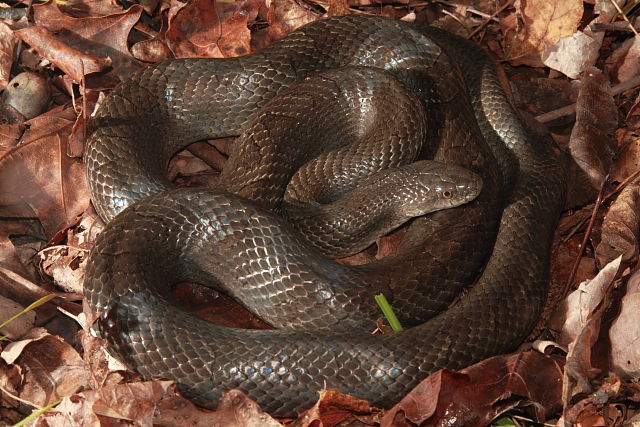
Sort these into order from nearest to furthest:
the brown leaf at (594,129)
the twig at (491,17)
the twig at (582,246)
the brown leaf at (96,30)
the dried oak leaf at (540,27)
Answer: the twig at (582,246) < the brown leaf at (594,129) < the brown leaf at (96,30) < the dried oak leaf at (540,27) < the twig at (491,17)

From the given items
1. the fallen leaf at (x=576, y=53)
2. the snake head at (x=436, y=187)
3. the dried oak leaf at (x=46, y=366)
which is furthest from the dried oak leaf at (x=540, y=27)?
the dried oak leaf at (x=46, y=366)

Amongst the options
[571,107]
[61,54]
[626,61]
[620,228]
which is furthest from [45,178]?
[626,61]

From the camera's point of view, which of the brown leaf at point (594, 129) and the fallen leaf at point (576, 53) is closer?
the brown leaf at point (594, 129)

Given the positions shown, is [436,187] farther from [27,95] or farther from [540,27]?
[27,95]

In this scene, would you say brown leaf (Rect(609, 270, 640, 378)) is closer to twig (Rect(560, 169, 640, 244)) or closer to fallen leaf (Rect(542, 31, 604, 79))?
twig (Rect(560, 169, 640, 244))

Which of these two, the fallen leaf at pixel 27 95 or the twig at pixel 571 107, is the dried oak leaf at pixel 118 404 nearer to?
the fallen leaf at pixel 27 95

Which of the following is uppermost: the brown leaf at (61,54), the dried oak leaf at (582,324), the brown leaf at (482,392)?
the brown leaf at (61,54)
